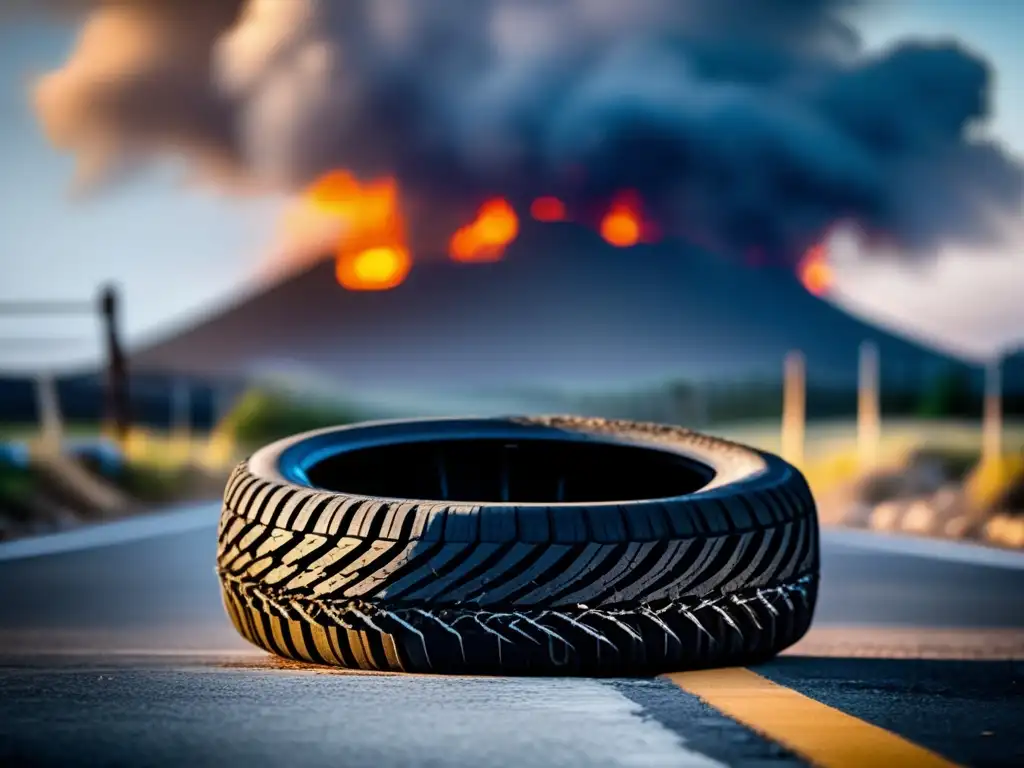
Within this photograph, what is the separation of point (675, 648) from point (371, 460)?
170 centimetres

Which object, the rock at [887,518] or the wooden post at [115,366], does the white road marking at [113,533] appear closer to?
the rock at [887,518]

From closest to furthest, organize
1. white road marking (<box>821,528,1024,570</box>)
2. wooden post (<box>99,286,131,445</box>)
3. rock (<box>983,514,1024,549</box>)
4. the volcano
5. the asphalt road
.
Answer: the asphalt road
white road marking (<box>821,528,1024,570</box>)
rock (<box>983,514,1024,549</box>)
wooden post (<box>99,286,131,445</box>)
the volcano

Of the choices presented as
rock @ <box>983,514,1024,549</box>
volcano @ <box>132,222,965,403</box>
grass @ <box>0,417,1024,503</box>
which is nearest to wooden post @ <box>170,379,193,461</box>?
grass @ <box>0,417,1024,503</box>

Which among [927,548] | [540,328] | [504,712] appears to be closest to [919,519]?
[927,548]

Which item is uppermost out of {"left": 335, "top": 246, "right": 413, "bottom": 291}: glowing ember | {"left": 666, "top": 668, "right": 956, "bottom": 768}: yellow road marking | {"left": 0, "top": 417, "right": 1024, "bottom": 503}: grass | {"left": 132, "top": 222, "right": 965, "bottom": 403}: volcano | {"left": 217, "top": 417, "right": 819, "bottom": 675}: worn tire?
{"left": 335, "top": 246, "right": 413, "bottom": 291}: glowing ember

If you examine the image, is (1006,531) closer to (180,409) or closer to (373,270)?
(180,409)

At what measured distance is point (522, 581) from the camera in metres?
3.23

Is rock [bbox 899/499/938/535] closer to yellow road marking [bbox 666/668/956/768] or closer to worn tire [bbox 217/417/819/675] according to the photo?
worn tire [bbox 217/417/819/675]

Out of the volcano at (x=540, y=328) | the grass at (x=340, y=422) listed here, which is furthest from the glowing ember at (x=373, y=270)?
the grass at (x=340, y=422)

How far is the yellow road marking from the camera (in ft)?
7.45

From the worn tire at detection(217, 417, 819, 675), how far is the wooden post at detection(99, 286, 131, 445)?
791 inches

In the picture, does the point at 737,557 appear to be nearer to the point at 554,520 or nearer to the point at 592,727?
the point at 554,520

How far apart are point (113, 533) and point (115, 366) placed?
49.6ft

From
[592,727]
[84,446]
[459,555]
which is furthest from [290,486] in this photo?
[84,446]
